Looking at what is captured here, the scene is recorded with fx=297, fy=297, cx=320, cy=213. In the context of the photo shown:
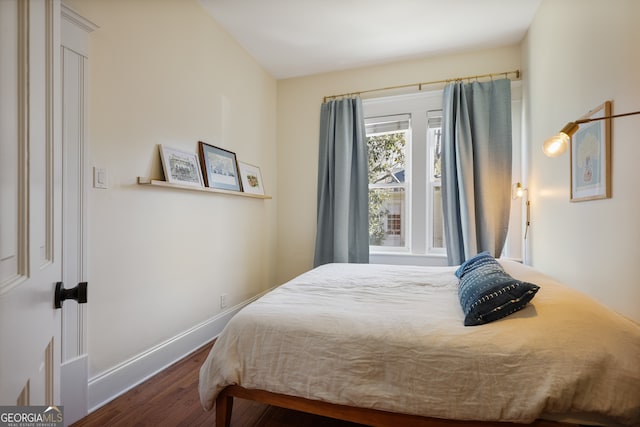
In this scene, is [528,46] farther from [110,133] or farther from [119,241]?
[119,241]

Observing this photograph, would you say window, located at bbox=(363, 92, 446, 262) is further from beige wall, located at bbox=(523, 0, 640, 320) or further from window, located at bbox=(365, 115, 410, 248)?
beige wall, located at bbox=(523, 0, 640, 320)

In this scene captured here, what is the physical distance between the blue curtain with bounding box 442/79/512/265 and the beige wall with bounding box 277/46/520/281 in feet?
3.15

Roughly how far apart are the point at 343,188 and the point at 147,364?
7.85ft

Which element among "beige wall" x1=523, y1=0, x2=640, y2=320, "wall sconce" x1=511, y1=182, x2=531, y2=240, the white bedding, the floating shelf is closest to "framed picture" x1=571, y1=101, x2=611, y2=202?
"beige wall" x1=523, y1=0, x2=640, y2=320

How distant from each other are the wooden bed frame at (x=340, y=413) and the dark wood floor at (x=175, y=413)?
27cm

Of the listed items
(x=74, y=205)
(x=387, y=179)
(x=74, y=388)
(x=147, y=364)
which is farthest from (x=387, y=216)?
(x=74, y=388)

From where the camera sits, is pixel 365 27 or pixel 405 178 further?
pixel 405 178

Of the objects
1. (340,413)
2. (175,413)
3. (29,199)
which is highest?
(29,199)

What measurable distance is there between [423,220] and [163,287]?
8.64 ft

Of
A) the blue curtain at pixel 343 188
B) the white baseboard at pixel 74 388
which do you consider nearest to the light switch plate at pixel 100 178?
the white baseboard at pixel 74 388

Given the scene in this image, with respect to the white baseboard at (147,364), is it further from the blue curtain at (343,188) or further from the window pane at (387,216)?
the window pane at (387,216)

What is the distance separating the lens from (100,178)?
1.71 meters

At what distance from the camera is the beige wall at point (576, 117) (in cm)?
129
